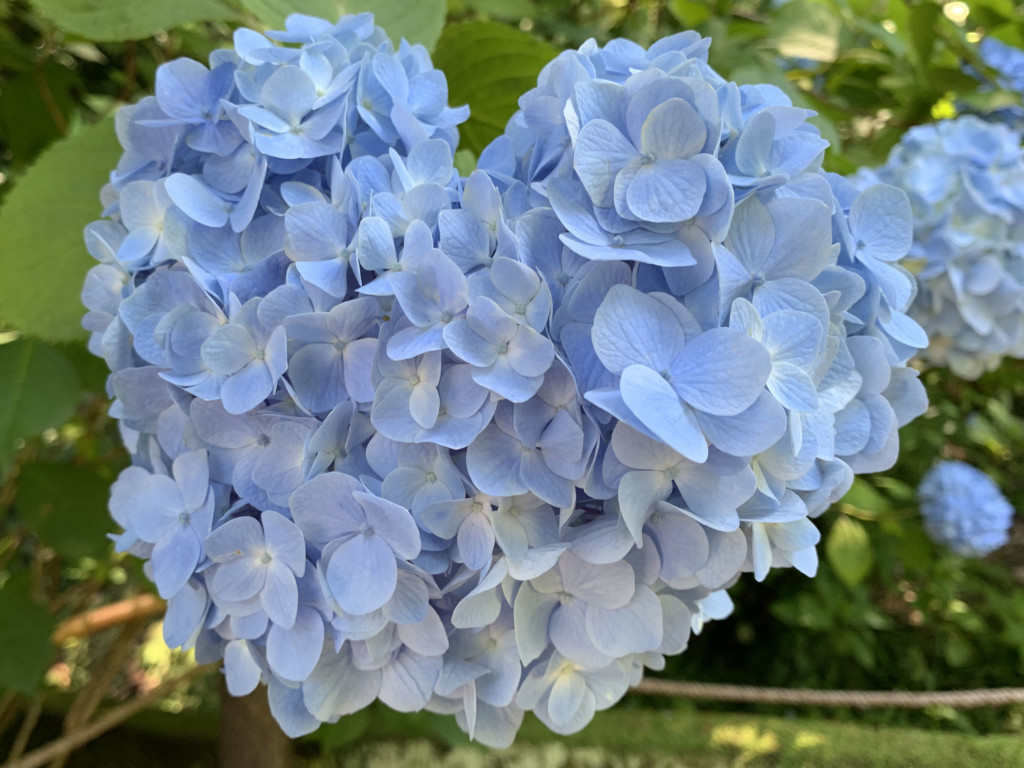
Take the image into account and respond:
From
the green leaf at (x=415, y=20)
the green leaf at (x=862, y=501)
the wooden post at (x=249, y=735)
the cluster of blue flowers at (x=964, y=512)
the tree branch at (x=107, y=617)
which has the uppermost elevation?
the green leaf at (x=415, y=20)

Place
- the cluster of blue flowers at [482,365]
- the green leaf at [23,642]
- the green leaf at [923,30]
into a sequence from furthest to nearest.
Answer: the green leaf at [923,30], the green leaf at [23,642], the cluster of blue flowers at [482,365]

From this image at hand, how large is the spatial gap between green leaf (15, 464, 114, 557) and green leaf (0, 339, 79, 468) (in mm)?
175

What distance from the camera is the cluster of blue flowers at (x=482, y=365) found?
0.20 metres

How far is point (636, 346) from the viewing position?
194 millimetres

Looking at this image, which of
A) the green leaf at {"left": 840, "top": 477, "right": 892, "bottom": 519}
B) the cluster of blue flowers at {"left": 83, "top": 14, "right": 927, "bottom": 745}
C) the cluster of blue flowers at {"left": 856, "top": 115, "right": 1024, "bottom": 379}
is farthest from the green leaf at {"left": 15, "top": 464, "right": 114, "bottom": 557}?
the green leaf at {"left": 840, "top": 477, "right": 892, "bottom": 519}

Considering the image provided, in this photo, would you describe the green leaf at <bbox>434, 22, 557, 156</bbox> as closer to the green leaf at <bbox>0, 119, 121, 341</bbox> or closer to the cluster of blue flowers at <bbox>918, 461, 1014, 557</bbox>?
the green leaf at <bbox>0, 119, 121, 341</bbox>

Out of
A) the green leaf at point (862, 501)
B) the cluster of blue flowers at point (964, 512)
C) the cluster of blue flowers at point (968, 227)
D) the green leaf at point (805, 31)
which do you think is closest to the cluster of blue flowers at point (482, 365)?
the cluster of blue flowers at point (968, 227)

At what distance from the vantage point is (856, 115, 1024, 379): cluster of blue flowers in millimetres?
519

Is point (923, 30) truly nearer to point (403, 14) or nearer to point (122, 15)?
point (403, 14)

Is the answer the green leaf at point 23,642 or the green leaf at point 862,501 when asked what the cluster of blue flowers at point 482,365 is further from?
the green leaf at point 862,501

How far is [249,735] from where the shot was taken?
55 centimetres

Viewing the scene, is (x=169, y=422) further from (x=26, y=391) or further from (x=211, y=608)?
(x=26, y=391)

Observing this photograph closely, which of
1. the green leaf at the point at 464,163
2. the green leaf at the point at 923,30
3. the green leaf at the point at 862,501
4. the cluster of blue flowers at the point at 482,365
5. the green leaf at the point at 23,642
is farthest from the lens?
the green leaf at the point at 862,501

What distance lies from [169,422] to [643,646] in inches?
7.0
